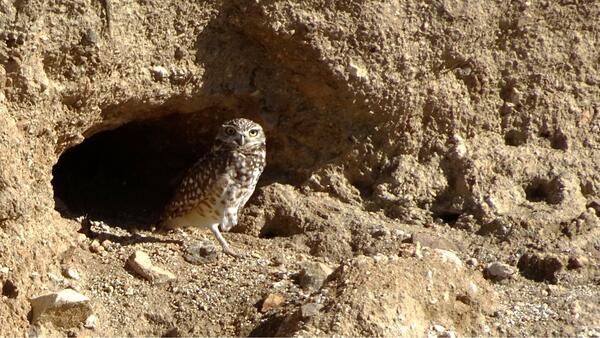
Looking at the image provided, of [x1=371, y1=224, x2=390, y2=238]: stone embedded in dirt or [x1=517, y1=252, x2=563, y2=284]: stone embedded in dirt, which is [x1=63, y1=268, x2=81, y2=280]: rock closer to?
[x1=371, y1=224, x2=390, y2=238]: stone embedded in dirt

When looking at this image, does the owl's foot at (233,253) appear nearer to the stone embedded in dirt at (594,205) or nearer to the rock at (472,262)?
the rock at (472,262)

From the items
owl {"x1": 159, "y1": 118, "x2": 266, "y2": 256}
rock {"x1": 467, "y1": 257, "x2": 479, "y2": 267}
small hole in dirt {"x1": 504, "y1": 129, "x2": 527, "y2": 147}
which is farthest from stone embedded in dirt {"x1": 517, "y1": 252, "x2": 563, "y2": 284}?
owl {"x1": 159, "y1": 118, "x2": 266, "y2": 256}

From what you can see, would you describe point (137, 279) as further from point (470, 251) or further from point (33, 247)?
point (470, 251)

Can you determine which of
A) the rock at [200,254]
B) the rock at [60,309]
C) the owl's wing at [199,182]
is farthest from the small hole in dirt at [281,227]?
the rock at [60,309]

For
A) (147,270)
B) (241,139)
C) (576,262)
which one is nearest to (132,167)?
(241,139)

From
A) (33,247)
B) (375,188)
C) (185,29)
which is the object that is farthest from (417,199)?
(33,247)
